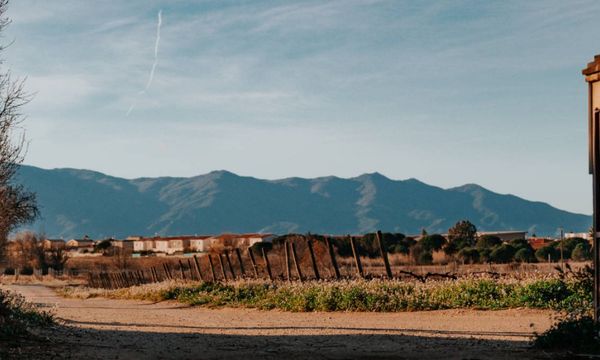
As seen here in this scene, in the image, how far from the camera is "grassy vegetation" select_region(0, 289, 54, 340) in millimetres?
18234

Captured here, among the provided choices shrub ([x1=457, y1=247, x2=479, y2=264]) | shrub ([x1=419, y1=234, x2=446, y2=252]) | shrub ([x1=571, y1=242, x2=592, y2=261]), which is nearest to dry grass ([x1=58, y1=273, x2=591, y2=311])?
shrub ([x1=571, y1=242, x2=592, y2=261])

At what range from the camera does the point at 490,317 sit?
896 inches

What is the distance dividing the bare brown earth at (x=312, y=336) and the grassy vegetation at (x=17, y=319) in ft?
1.97

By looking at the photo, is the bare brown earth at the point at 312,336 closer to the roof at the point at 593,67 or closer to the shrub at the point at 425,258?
the roof at the point at 593,67

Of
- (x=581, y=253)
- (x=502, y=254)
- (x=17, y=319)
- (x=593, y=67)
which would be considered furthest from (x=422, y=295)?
(x=502, y=254)

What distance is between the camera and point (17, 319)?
814 inches

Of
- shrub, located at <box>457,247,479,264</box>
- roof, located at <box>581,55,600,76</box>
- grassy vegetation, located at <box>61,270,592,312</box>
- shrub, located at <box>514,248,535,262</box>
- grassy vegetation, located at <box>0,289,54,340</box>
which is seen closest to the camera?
roof, located at <box>581,55,600,76</box>

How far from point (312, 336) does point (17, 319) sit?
22.8 ft

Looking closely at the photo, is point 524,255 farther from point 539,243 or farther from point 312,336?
point 312,336

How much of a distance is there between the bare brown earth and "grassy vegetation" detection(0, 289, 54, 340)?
0.60 meters

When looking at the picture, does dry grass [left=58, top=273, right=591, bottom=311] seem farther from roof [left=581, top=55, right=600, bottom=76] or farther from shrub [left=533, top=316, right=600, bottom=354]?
roof [left=581, top=55, right=600, bottom=76]

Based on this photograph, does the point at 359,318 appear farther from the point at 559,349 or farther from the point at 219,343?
the point at 559,349

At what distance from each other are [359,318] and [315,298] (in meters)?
3.76

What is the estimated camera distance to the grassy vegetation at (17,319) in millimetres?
18234
